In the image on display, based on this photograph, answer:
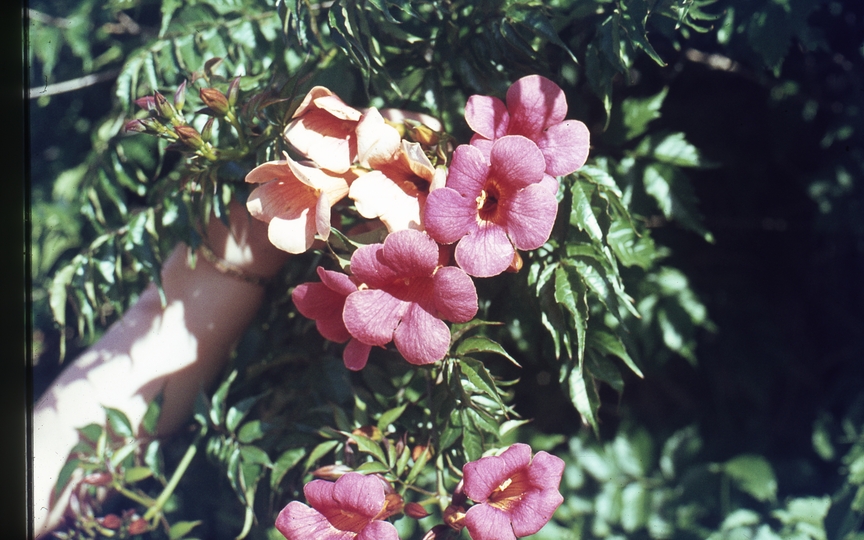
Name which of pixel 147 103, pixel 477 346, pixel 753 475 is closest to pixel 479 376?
pixel 477 346

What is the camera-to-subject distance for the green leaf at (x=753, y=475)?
3.70ft

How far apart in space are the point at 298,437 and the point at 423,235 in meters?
0.47

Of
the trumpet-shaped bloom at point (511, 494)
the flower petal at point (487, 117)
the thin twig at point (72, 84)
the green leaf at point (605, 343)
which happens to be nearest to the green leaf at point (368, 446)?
the trumpet-shaped bloom at point (511, 494)

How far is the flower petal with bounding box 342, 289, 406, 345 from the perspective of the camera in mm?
689

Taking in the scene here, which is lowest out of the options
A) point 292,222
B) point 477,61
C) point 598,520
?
point 598,520

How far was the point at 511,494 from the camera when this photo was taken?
76 cm

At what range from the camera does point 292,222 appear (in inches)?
29.7

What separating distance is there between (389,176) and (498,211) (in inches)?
6.0

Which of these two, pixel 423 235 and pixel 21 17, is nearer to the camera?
pixel 423 235

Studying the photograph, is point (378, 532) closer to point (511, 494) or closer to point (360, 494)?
point (360, 494)

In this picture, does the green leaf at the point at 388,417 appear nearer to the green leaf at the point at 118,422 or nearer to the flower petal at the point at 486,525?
the flower petal at the point at 486,525

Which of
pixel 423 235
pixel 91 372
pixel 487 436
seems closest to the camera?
pixel 423 235

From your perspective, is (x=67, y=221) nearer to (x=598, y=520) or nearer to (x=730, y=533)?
(x=598, y=520)

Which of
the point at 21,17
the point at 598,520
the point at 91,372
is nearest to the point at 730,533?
the point at 598,520
